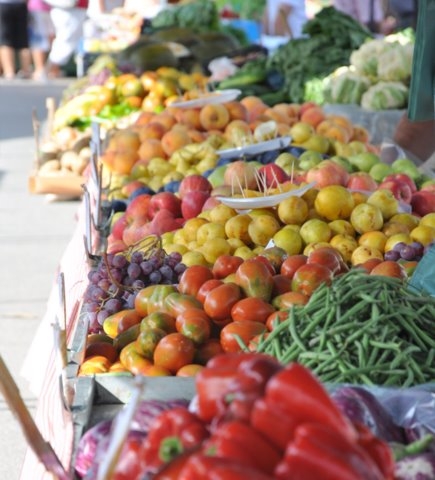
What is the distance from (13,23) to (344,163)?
1134 cm

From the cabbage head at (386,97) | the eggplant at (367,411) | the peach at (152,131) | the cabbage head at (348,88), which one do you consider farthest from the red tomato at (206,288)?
the cabbage head at (348,88)

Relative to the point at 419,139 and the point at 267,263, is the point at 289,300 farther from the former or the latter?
the point at 419,139

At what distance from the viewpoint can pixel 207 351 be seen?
2.57 metres

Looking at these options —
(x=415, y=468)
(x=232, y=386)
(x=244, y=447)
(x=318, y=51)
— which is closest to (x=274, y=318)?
(x=415, y=468)

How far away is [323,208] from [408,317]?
1255 mm

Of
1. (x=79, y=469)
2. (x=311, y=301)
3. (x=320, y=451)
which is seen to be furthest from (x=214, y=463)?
(x=311, y=301)

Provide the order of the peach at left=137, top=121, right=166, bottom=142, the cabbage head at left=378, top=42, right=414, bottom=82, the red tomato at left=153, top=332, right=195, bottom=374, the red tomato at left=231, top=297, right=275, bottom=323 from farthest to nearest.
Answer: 1. the cabbage head at left=378, top=42, right=414, bottom=82
2. the peach at left=137, top=121, right=166, bottom=142
3. the red tomato at left=231, top=297, right=275, bottom=323
4. the red tomato at left=153, top=332, right=195, bottom=374

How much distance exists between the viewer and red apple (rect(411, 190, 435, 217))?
12.9 ft

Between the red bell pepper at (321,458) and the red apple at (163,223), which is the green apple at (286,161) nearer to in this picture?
the red apple at (163,223)

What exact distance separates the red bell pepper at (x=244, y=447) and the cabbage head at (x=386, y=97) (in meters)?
5.78

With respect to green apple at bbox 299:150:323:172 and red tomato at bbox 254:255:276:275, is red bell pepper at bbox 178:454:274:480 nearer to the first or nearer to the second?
red tomato at bbox 254:255:276:275

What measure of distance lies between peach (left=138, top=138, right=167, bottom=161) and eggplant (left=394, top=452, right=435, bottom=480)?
3588mm

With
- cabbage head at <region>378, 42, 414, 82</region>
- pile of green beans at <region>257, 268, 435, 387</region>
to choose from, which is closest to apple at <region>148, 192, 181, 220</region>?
pile of green beans at <region>257, 268, 435, 387</region>

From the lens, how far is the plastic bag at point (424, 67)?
11.9ft
